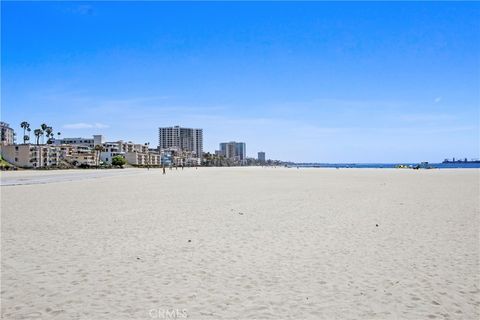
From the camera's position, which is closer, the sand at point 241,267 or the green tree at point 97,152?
the sand at point 241,267

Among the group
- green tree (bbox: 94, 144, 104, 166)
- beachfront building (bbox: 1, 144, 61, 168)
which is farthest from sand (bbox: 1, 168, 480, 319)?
green tree (bbox: 94, 144, 104, 166)

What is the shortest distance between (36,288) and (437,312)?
248 inches

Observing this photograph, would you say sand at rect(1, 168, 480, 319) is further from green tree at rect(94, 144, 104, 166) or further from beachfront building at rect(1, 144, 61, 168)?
green tree at rect(94, 144, 104, 166)

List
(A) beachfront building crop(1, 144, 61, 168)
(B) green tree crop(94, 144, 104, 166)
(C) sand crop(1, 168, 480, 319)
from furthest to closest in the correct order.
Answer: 1. (B) green tree crop(94, 144, 104, 166)
2. (A) beachfront building crop(1, 144, 61, 168)
3. (C) sand crop(1, 168, 480, 319)

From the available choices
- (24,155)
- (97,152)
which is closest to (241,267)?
(24,155)

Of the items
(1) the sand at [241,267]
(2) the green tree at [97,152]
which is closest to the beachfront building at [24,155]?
(2) the green tree at [97,152]

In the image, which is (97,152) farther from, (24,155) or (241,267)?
(241,267)

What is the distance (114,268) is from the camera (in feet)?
23.6

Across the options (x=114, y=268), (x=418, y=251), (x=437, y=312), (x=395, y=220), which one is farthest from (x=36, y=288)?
(x=395, y=220)

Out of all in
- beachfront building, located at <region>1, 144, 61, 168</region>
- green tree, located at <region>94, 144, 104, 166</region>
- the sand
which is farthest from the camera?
green tree, located at <region>94, 144, 104, 166</region>

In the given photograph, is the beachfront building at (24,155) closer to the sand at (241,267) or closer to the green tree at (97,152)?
the green tree at (97,152)

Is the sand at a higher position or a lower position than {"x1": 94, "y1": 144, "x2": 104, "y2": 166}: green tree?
lower

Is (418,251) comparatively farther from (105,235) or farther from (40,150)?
(40,150)

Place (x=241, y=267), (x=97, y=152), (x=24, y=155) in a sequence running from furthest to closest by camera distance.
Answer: (x=97, y=152)
(x=24, y=155)
(x=241, y=267)
